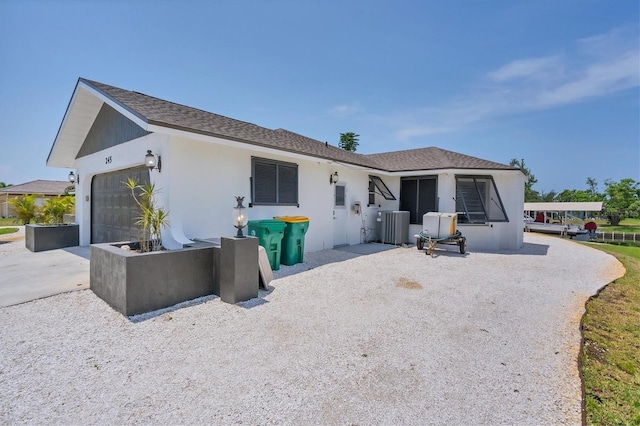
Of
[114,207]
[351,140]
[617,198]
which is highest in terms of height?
[351,140]

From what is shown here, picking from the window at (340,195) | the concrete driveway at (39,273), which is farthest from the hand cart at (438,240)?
the concrete driveway at (39,273)

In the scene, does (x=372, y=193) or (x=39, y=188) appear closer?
(x=372, y=193)

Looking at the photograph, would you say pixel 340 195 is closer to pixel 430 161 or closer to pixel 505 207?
pixel 430 161

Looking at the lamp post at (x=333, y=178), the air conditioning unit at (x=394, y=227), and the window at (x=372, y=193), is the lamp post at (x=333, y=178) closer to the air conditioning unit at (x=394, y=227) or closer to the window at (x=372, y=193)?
the window at (x=372, y=193)

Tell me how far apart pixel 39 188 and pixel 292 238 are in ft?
148

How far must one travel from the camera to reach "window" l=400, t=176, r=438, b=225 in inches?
514

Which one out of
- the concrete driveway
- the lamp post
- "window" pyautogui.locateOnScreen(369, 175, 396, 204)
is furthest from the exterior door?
the concrete driveway

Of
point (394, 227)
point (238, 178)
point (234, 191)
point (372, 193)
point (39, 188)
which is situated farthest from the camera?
point (39, 188)

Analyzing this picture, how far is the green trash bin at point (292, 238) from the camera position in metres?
8.16

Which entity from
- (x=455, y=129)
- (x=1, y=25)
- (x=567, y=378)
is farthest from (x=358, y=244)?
(x=1, y=25)

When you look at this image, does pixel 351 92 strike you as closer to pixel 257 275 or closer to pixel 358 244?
pixel 358 244

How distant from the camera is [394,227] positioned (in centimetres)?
1296

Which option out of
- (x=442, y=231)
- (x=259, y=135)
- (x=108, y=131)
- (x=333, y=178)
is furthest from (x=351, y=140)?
(x=108, y=131)

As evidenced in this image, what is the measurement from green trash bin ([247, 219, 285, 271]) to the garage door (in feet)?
11.2
